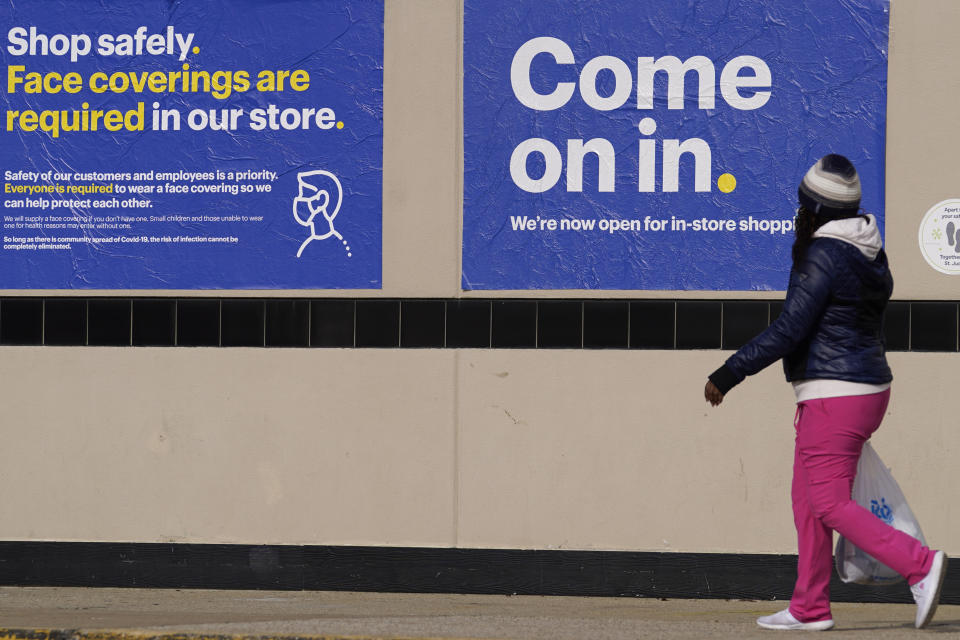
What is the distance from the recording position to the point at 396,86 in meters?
7.52

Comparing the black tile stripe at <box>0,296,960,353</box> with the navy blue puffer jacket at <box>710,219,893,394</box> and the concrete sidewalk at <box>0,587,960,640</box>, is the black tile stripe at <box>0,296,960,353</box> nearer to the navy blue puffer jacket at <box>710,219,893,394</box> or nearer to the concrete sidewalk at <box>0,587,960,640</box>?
the concrete sidewalk at <box>0,587,960,640</box>

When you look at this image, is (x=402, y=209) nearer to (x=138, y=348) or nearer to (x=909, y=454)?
(x=138, y=348)

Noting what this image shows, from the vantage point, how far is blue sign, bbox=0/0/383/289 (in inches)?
297

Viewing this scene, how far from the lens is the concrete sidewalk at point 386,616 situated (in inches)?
222

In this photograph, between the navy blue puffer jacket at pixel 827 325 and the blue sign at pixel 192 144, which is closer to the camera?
the navy blue puffer jacket at pixel 827 325

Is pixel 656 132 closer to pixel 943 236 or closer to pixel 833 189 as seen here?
pixel 943 236

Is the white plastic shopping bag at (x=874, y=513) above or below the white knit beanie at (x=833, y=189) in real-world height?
below

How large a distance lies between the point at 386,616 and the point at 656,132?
285 centimetres

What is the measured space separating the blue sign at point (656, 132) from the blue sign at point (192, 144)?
2.18 feet

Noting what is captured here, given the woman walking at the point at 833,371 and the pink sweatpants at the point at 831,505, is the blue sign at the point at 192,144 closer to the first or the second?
the woman walking at the point at 833,371

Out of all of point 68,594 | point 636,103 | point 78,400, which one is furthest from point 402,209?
point 68,594

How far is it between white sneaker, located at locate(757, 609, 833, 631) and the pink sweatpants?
0.02m

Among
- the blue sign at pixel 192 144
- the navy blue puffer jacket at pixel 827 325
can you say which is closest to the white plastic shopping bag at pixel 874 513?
the navy blue puffer jacket at pixel 827 325

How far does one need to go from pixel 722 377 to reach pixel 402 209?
250 cm
